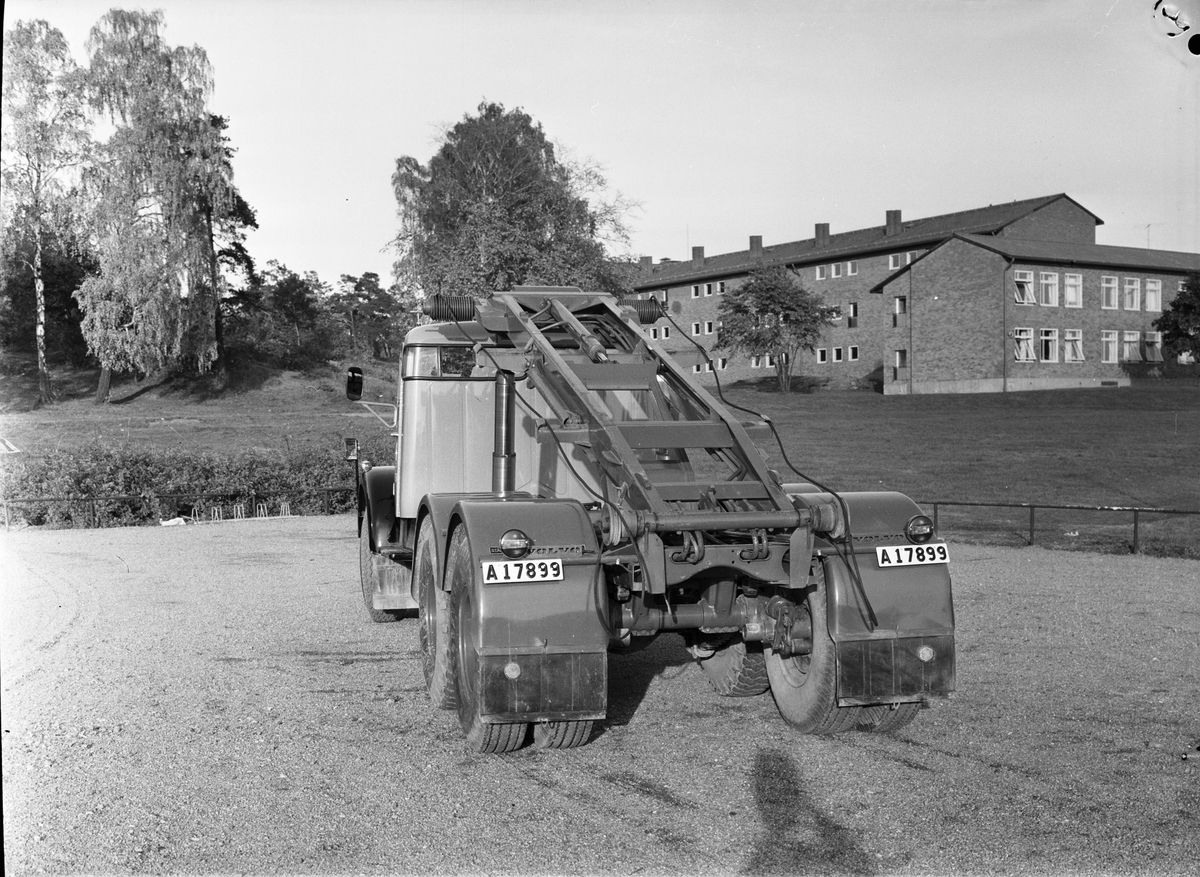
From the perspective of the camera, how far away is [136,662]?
31.9 feet

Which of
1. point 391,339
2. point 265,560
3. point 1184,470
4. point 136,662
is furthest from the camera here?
point 391,339

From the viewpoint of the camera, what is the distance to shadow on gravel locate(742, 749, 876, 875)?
4.83 m

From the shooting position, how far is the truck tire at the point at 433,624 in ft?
22.9

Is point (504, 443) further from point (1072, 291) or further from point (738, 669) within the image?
point (1072, 291)

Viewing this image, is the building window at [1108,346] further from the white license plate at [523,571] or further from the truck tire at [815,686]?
the white license plate at [523,571]

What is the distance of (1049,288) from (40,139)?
154 feet

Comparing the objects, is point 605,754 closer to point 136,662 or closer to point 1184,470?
point 136,662

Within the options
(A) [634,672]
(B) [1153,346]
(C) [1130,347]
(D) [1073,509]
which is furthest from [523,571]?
(B) [1153,346]

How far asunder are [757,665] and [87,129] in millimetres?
33274

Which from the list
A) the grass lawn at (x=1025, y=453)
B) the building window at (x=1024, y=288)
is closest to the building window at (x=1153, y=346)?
the building window at (x=1024, y=288)

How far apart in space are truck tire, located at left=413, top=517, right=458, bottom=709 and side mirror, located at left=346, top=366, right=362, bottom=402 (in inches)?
95.2

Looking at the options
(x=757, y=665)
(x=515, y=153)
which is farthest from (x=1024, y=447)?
(x=757, y=665)

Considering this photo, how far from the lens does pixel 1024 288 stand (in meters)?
57.9

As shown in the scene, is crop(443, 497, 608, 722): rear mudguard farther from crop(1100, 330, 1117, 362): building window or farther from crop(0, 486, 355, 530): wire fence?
crop(1100, 330, 1117, 362): building window
